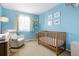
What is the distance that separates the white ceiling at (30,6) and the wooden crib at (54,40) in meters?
0.50

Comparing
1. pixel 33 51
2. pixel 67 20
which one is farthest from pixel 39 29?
pixel 67 20

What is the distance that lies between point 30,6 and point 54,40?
847 millimetres

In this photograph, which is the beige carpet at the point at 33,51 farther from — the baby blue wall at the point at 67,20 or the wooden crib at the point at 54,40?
the baby blue wall at the point at 67,20

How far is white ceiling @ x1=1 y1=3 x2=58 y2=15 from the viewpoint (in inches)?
76.7

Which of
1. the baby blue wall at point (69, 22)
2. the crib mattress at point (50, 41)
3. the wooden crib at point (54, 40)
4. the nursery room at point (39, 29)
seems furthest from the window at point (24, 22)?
the baby blue wall at point (69, 22)

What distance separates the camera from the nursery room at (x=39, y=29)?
198 cm

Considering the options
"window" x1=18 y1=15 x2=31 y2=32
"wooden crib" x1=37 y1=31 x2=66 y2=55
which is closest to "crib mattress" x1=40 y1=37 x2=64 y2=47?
"wooden crib" x1=37 y1=31 x2=66 y2=55

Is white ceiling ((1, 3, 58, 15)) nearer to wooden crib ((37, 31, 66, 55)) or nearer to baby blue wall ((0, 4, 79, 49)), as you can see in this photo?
baby blue wall ((0, 4, 79, 49))

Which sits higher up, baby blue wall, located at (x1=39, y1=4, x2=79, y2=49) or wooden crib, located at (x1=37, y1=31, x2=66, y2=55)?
baby blue wall, located at (x1=39, y1=4, x2=79, y2=49)

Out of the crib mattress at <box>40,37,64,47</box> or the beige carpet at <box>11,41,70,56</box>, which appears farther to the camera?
the crib mattress at <box>40,37,64,47</box>

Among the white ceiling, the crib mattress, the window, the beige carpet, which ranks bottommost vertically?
the beige carpet

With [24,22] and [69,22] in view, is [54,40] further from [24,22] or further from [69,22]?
[24,22]

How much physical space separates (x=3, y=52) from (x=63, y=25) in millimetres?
1334

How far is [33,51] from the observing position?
2.05 m
